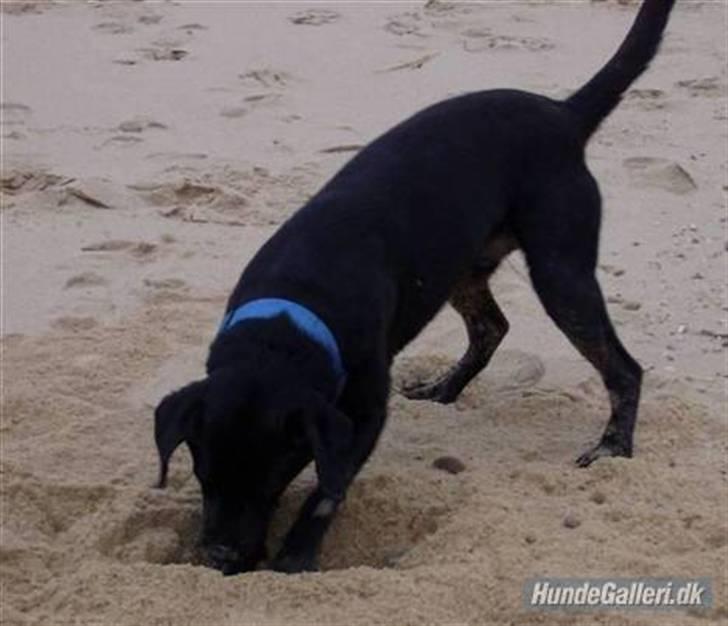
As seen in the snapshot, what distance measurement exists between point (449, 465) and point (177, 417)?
123 cm

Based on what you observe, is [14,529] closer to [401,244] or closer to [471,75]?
[401,244]

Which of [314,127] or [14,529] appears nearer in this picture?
[14,529]

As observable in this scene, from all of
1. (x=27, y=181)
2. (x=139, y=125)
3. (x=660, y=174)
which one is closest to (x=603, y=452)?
(x=660, y=174)

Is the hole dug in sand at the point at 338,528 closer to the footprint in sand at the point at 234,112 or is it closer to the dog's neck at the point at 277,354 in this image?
the dog's neck at the point at 277,354

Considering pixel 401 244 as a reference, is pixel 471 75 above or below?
below

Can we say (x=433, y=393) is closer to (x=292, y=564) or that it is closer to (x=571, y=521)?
(x=571, y=521)

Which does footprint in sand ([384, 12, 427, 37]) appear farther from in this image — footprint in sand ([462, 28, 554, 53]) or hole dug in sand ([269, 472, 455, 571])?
hole dug in sand ([269, 472, 455, 571])

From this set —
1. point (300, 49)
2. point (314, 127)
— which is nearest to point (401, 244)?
point (314, 127)

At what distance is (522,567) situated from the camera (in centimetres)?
454

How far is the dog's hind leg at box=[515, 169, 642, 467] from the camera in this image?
5.58 m

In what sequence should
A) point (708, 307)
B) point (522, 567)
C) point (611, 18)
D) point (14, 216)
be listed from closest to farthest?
point (522, 567)
point (708, 307)
point (14, 216)
point (611, 18)

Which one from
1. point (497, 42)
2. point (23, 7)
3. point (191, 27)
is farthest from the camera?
A: point (23, 7)

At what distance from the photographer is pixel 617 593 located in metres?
4.39

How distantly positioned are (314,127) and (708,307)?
2.78 m
